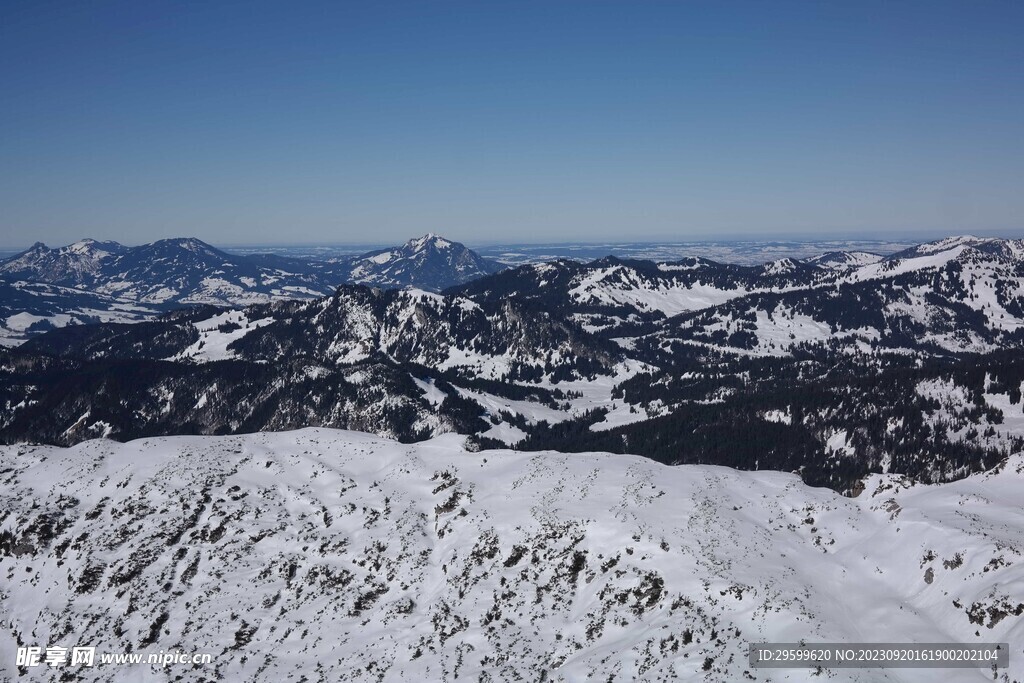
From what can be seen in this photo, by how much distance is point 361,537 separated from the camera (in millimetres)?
62688

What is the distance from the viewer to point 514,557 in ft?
185

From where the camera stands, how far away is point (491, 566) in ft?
184

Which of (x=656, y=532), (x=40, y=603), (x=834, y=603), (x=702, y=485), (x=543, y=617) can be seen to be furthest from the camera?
(x=702, y=485)

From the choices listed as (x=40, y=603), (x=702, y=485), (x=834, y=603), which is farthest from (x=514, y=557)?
(x=40, y=603)

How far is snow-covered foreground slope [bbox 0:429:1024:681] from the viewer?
42.5 m

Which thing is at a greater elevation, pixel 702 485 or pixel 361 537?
pixel 702 485

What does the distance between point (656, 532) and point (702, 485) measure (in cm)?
1420

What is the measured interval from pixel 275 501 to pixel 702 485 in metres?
51.4

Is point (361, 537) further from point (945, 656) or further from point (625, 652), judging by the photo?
point (945, 656)

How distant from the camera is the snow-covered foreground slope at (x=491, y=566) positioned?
1674 inches

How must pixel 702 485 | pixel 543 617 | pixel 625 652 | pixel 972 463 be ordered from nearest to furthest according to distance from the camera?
pixel 625 652
pixel 543 617
pixel 702 485
pixel 972 463

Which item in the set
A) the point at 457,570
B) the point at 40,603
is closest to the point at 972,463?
the point at 457,570

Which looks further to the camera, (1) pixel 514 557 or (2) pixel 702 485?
(2) pixel 702 485

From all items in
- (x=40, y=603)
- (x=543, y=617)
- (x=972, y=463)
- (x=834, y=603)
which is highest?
(x=834, y=603)
